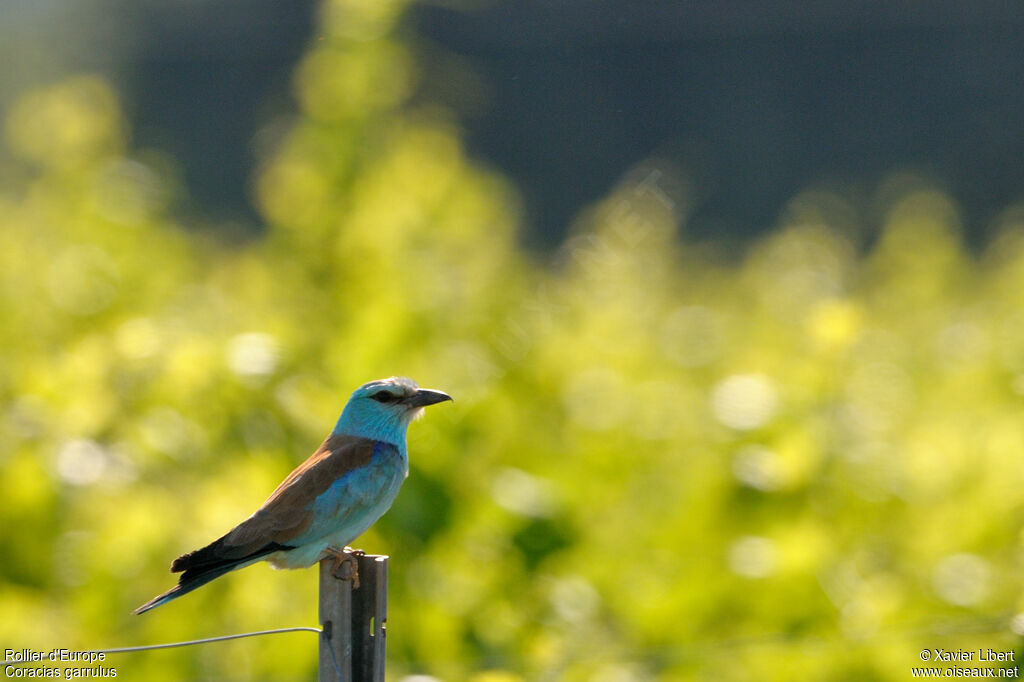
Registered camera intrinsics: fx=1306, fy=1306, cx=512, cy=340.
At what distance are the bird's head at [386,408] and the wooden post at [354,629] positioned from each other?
15.0 inches

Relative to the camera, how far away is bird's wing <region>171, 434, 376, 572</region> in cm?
179

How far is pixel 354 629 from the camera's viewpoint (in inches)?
69.9

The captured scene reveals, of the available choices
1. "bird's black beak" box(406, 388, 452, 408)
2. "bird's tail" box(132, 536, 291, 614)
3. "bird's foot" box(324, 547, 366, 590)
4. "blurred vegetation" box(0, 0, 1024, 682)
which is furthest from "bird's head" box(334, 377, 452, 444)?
"blurred vegetation" box(0, 0, 1024, 682)

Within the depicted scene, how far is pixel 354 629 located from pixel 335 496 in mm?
256

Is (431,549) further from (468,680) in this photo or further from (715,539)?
(715,539)

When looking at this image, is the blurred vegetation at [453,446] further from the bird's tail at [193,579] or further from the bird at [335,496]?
Answer: the bird's tail at [193,579]

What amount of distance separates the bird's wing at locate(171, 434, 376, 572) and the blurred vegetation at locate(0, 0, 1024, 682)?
178cm

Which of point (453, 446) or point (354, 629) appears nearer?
point (354, 629)

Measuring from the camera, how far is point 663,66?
12.2 m

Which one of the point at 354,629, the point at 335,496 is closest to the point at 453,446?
the point at 335,496

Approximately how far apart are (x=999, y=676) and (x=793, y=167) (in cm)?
950

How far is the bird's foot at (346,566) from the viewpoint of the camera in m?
1.85

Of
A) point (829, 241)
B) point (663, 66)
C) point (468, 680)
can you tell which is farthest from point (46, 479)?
point (663, 66)

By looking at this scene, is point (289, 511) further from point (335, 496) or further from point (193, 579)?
point (193, 579)
